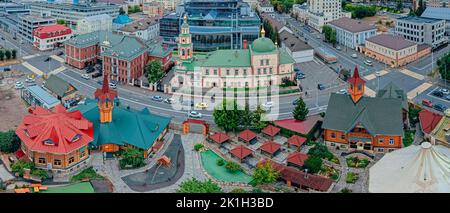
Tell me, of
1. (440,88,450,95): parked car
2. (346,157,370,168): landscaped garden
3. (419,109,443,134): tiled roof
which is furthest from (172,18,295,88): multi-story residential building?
(346,157,370,168): landscaped garden

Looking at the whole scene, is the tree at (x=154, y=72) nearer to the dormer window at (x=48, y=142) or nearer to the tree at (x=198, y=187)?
the dormer window at (x=48, y=142)

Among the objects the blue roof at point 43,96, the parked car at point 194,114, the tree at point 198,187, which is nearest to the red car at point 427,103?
the parked car at point 194,114

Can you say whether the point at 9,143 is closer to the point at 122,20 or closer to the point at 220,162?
the point at 220,162

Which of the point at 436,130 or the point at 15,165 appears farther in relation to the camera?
the point at 436,130

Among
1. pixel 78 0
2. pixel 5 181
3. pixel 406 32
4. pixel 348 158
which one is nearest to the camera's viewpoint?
pixel 5 181

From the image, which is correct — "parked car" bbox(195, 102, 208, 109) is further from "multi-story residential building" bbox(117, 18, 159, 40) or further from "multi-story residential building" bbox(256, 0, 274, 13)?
"multi-story residential building" bbox(256, 0, 274, 13)
